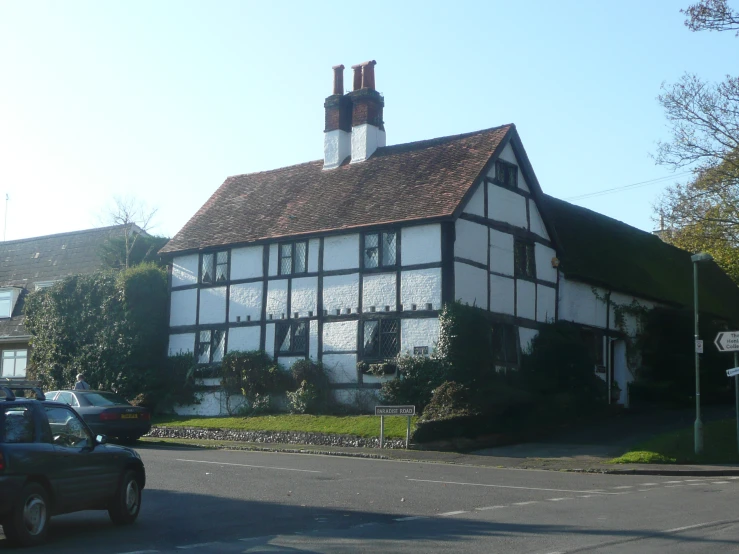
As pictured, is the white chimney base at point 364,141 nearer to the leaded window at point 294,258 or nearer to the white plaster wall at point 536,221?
the leaded window at point 294,258

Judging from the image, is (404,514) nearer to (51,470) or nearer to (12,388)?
(51,470)

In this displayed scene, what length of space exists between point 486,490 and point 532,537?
5.24 meters

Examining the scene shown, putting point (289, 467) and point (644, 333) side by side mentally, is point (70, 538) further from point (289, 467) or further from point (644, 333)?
point (644, 333)

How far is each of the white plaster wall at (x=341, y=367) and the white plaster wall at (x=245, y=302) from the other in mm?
3538

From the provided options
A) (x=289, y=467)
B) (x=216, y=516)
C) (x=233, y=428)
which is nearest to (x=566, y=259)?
(x=233, y=428)

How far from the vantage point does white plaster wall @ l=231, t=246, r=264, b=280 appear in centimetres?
3278

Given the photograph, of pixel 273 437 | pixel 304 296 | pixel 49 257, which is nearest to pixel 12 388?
pixel 273 437

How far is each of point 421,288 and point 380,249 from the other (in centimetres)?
204

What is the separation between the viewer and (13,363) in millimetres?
42000

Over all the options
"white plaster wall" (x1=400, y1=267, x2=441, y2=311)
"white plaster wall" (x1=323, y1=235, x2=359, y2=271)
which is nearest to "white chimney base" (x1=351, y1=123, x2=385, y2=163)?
"white plaster wall" (x1=323, y1=235, x2=359, y2=271)

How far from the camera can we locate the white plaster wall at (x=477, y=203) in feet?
96.2

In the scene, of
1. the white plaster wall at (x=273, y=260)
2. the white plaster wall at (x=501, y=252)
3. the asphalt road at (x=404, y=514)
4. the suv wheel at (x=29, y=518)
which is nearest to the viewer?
the suv wheel at (x=29, y=518)

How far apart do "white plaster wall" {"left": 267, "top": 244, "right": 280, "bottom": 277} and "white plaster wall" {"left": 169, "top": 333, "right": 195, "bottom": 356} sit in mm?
4186

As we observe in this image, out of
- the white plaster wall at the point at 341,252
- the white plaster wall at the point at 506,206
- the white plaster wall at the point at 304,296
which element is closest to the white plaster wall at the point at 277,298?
the white plaster wall at the point at 304,296
